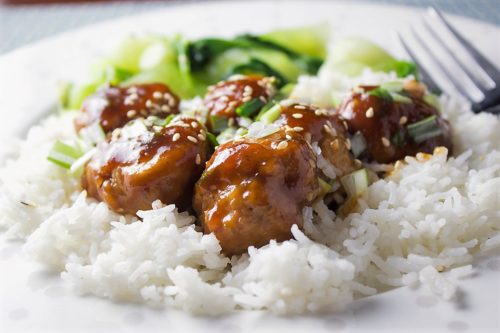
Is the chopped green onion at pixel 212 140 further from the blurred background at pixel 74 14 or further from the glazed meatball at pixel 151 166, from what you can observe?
the blurred background at pixel 74 14

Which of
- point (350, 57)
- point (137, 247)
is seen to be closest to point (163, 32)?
point (350, 57)

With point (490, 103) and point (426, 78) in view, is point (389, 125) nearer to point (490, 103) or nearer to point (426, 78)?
point (490, 103)

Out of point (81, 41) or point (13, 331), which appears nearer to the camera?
point (13, 331)

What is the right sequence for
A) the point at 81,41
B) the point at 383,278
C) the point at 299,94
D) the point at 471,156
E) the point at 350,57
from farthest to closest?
the point at 81,41, the point at 350,57, the point at 299,94, the point at 471,156, the point at 383,278

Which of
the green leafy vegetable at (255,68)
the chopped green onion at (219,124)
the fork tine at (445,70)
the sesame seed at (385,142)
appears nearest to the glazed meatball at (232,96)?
the chopped green onion at (219,124)

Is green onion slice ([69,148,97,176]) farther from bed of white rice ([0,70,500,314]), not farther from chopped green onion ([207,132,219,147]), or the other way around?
chopped green onion ([207,132,219,147])

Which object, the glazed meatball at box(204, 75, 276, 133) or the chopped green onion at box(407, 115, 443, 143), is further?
the glazed meatball at box(204, 75, 276, 133)

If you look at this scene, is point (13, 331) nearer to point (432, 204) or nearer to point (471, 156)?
point (432, 204)

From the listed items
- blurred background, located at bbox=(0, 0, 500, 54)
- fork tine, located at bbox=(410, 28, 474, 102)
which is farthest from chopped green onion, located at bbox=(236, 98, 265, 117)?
blurred background, located at bbox=(0, 0, 500, 54)
